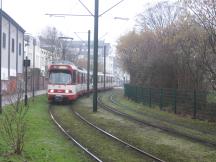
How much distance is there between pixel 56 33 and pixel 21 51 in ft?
53.6

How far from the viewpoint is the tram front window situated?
3250cm

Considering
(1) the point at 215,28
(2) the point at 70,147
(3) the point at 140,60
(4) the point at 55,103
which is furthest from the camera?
(3) the point at 140,60

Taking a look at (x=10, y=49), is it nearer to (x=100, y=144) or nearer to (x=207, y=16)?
(x=207, y=16)

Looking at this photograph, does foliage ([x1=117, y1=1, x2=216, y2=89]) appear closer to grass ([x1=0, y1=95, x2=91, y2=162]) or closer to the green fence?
the green fence

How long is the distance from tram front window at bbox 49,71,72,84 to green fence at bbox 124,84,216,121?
6.14 m

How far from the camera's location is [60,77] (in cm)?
3256

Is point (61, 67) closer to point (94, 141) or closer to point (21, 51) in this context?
point (94, 141)

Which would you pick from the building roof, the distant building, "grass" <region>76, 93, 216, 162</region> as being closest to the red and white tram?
"grass" <region>76, 93, 216, 162</region>

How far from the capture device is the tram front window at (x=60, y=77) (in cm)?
3250

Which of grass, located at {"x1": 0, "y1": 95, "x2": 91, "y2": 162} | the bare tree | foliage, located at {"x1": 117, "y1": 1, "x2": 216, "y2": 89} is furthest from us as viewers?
foliage, located at {"x1": 117, "y1": 1, "x2": 216, "y2": 89}

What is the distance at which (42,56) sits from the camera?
3659 inches

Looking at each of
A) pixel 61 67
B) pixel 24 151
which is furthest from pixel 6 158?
pixel 61 67

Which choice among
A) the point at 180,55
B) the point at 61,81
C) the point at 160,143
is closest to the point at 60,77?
the point at 61,81

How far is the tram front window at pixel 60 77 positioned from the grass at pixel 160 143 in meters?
11.2
